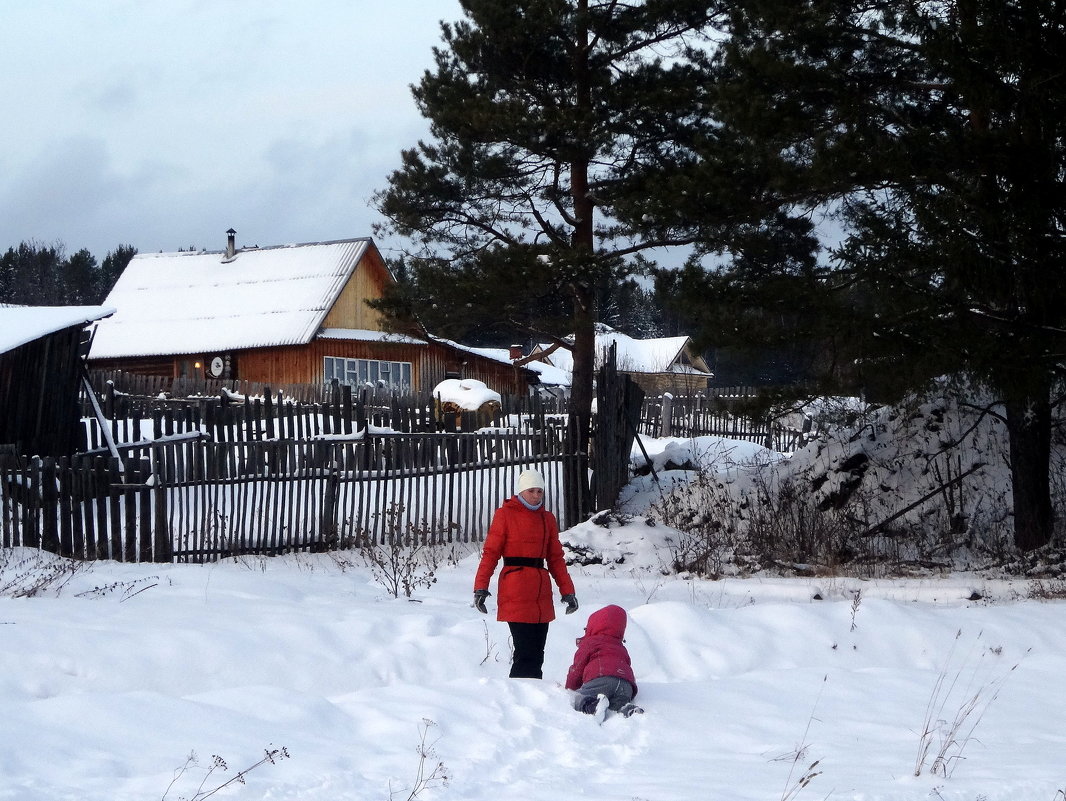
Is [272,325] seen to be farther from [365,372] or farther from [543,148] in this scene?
[543,148]

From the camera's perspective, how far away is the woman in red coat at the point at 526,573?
654 cm

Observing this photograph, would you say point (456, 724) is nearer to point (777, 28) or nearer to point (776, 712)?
point (776, 712)

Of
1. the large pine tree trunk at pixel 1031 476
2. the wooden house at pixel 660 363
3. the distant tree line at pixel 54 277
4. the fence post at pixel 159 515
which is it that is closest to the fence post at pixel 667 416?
the large pine tree trunk at pixel 1031 476

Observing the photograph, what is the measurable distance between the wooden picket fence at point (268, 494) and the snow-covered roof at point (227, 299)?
2017cm

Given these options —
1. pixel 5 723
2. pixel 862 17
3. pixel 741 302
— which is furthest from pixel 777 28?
pixel 5 723

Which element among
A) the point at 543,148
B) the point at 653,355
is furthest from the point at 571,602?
the point at 653,355

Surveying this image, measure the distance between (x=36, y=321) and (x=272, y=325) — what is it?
59.4ft

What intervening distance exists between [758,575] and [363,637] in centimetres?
507

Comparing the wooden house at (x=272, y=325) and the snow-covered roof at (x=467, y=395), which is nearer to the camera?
the snow-covered roof at (x=467, y=395)

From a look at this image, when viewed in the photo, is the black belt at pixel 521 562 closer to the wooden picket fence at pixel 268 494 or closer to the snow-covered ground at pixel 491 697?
the snow-covered ground at pixel 491 697

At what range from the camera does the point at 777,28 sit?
1108 cm

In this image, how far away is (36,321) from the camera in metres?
15.5

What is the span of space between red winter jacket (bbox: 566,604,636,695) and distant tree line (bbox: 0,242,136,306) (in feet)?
246

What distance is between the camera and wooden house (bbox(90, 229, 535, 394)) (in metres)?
33.7
